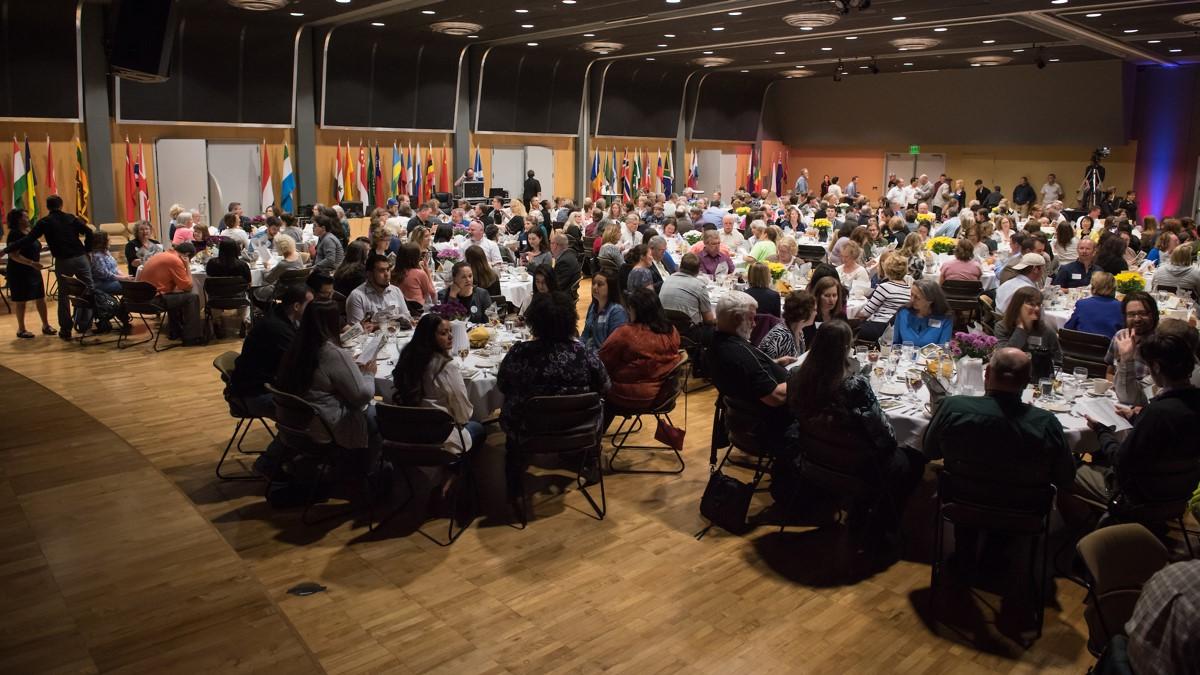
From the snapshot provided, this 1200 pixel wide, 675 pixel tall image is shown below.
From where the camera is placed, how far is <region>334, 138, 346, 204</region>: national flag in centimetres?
1823

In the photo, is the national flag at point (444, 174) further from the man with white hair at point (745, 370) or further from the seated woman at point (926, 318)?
the man with white hair at point (745, 370)

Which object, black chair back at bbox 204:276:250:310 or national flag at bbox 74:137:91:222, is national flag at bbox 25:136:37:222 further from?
black chair back at bbox 204:276:250:310

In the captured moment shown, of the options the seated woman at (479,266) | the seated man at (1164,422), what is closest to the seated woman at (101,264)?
the seated woman at (479,266)

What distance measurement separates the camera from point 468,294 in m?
7.52

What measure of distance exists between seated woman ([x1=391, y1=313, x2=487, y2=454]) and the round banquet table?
0.50 meters

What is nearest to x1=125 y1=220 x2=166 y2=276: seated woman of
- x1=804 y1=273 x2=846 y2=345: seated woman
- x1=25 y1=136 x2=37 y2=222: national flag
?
x1=25 y1=136 x2=37 y2=222: national flag

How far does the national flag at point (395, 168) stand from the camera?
19.2 m

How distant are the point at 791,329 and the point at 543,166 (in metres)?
16.9

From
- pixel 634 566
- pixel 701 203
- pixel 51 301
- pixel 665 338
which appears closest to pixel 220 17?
pixel 51 301

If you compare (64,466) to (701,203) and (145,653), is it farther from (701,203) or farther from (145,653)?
(701,203)

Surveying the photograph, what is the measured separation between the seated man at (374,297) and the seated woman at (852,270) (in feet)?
13.8

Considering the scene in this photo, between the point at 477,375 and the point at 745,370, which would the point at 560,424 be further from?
the point at 745,370

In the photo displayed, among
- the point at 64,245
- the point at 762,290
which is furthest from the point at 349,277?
the point at 64,245

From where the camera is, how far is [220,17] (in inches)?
609
